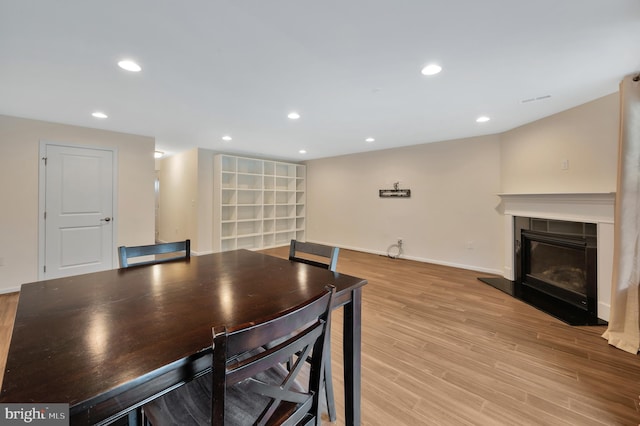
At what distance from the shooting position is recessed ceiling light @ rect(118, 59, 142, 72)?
6.70ft

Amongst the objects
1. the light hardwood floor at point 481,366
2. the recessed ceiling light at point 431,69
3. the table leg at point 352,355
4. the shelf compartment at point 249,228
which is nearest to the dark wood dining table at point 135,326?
the table leg at point 352,355

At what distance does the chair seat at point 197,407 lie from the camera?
0.90 m

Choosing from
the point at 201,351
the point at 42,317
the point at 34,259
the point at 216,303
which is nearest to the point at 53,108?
the point at 34,259

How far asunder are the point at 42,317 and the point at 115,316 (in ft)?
0.82

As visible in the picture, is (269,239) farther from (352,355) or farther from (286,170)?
(352,355)

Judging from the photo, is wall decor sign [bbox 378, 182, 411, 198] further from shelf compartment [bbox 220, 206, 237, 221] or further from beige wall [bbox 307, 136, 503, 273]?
shelf compartment [bbox 220, 206, 237, 221]

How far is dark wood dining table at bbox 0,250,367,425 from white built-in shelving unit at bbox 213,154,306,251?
4.23 m

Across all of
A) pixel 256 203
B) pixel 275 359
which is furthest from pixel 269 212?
pixel 275 359

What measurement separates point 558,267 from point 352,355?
3.47 m

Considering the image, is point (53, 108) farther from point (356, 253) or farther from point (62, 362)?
point (356, 253)

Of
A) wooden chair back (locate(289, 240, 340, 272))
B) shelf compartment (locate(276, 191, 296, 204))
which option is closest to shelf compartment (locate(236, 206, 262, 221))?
shelf compartment (locate(276, 191, 296, 204))

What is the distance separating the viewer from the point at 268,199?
662cm

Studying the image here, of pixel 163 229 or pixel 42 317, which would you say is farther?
pixel 163 229

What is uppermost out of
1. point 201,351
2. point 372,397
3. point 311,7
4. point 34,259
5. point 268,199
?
point 311,7
